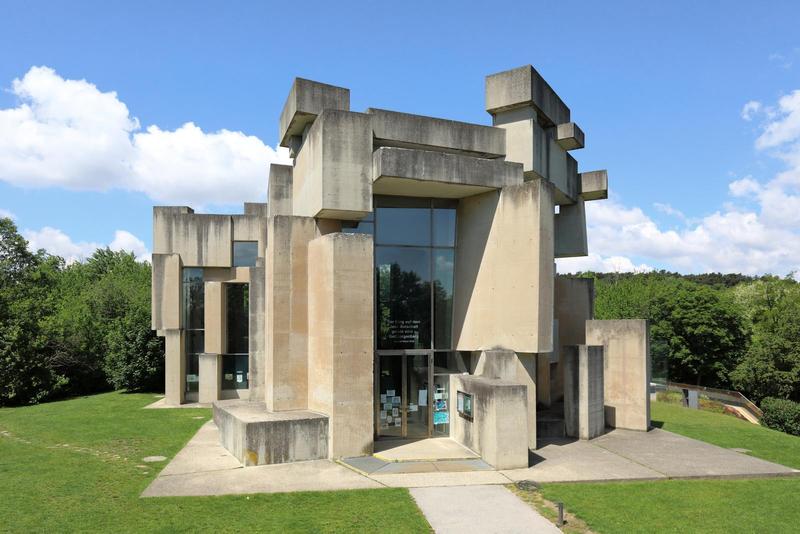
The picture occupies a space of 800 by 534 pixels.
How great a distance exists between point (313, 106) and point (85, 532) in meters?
11.2

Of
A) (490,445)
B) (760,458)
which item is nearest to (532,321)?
(490,445)

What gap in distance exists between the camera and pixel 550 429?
1738 cm

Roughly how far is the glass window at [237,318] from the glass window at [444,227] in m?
13.7

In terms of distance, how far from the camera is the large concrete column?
85.8 feet

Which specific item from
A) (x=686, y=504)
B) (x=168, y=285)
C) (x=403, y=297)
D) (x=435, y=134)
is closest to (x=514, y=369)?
(x=403, y=297)

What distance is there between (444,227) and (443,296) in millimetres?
2106

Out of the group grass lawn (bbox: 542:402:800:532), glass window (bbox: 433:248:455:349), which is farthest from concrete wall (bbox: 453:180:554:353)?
grass lawn (bbox: 542:402:800:532)

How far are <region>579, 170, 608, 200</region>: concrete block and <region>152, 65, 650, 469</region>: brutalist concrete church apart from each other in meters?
2.19

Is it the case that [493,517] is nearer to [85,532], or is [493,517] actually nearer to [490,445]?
[490,445]

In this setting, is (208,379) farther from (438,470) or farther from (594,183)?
(594,183)

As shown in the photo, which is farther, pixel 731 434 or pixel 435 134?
pixel 731 434

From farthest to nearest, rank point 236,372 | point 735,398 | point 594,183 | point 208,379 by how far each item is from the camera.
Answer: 1. point 735,398
2. point 236,372
3. point 208,379
4. point 594,183

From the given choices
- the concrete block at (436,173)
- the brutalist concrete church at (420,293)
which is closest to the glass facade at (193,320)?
the brutalist concrete church at (420,293)

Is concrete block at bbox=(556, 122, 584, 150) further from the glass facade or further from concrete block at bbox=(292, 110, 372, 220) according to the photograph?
the glass facade
